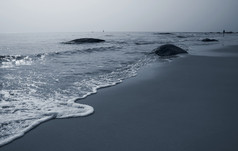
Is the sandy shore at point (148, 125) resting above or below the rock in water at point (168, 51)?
below

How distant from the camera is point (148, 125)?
3.12 metres

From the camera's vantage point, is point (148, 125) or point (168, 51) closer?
point (148, 125)

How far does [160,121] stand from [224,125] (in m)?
0.97

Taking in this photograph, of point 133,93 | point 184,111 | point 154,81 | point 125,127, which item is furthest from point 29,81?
point 184,111

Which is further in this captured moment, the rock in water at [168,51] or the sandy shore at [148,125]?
the rock in water at [168,51]

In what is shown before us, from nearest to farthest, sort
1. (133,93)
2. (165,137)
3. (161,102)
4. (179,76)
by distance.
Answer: (165,137), (161,102), (133,93), (179,76)

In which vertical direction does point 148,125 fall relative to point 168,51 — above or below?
below

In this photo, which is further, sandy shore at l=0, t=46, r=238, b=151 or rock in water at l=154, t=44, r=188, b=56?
rock in water at l=154, t=44, r=188, b=56

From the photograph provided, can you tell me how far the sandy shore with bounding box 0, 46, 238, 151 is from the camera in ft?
8.36

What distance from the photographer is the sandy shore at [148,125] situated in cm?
255

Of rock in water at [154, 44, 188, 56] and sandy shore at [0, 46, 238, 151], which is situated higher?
rock in water at [154, 44, 188, 56]

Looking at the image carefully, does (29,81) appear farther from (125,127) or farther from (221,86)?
(221,86)

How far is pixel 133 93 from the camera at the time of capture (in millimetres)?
4977

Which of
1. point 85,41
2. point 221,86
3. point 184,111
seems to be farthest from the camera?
point 85,41
